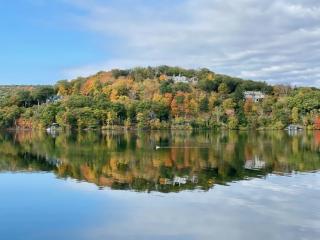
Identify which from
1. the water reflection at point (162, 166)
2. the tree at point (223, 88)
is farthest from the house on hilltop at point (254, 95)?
the water reflection at point (162, 166)

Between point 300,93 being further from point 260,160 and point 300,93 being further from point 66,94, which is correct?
point 260,160

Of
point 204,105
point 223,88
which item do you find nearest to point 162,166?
point 204,105

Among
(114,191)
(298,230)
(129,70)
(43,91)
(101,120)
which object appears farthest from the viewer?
(129,70)

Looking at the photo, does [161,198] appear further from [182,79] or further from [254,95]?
[182,79]

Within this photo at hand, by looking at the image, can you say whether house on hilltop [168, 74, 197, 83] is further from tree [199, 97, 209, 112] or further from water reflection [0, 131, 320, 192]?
water reflection [0, 131, 320, 192]

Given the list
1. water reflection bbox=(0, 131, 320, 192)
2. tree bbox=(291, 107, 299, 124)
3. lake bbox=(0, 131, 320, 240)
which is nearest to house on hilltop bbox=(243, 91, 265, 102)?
tree bbox=(291, 107, 299, 124)

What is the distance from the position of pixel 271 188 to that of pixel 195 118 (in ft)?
246

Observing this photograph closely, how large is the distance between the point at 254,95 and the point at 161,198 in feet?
304

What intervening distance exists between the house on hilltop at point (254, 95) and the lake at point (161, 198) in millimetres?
74638

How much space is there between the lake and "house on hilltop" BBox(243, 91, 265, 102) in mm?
74638

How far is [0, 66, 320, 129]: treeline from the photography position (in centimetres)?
9056

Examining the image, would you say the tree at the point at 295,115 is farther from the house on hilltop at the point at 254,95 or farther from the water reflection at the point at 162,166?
the water reflection at the point at 162,166

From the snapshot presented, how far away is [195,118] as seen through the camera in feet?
313

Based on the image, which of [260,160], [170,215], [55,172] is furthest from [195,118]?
[170,215]
